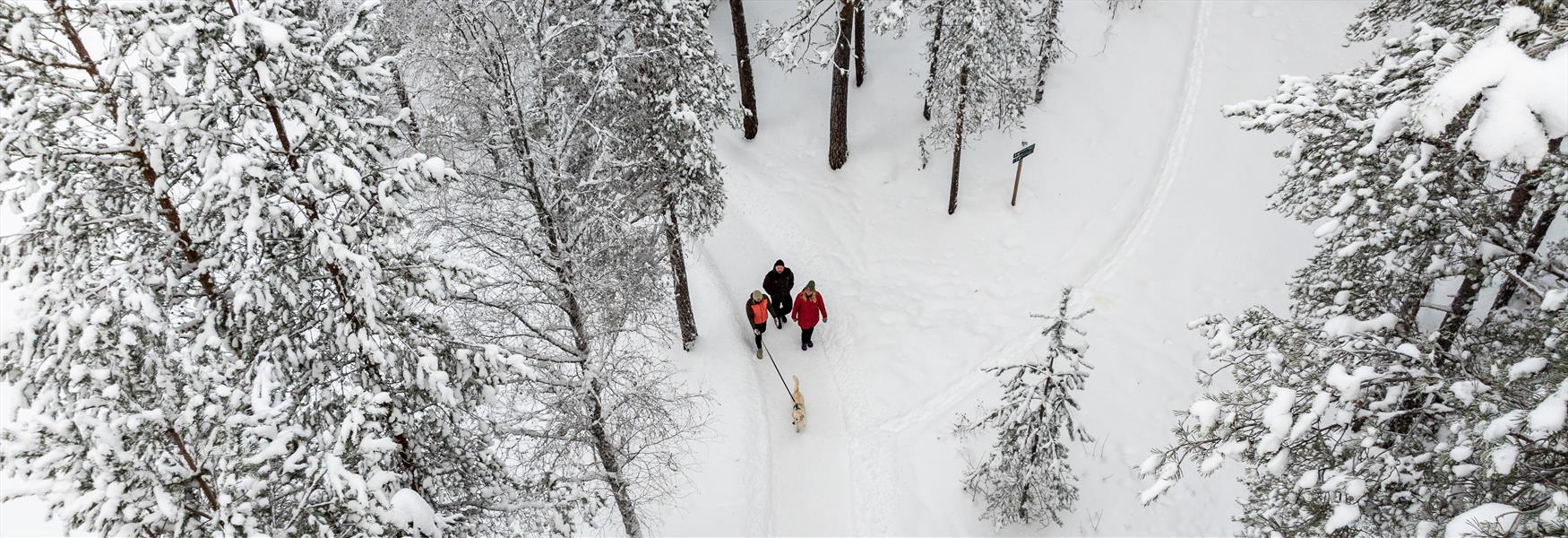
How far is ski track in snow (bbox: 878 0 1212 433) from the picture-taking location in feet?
41.9

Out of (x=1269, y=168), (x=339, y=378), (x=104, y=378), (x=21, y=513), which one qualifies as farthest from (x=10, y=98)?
(x=1269, y=168)

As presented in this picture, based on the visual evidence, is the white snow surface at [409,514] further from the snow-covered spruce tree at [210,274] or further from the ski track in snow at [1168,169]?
the ski track in snow at [1168,169]

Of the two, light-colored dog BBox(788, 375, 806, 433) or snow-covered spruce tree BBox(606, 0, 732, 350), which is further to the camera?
light-colored dog BBox(788, 375, 806, 433)

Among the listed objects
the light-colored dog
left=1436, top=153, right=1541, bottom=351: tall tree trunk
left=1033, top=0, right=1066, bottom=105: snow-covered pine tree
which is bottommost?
the light-colored dog

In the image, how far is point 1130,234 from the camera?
599 inches

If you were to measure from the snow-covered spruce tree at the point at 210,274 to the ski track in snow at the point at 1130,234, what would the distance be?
8646 millimetres

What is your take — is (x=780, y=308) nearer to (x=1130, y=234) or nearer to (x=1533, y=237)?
(x=1130, y=234)

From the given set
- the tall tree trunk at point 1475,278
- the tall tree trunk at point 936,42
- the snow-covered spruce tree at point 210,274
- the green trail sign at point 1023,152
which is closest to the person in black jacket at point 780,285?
the tall tree trunk at point 936,42

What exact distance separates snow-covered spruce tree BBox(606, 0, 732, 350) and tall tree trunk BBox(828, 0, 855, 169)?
3.08 meters

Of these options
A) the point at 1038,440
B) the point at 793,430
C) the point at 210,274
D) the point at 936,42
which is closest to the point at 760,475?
the point at 793,430

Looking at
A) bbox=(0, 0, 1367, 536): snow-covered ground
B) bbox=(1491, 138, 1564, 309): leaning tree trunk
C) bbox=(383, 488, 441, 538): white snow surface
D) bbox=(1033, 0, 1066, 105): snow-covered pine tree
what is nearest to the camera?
bbox=(383, 488, 441, 538): white snow surface

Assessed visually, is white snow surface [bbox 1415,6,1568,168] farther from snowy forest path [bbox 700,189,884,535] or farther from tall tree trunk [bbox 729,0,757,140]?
tall tree trunk [bbox 729,0,757,140]

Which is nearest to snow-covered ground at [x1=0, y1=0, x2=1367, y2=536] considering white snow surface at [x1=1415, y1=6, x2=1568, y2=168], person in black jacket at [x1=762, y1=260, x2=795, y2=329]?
person in black jacket at [x1=762, y1=260, x2=795, y2=329]

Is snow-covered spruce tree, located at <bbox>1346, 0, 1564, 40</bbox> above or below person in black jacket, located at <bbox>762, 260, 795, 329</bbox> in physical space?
above
